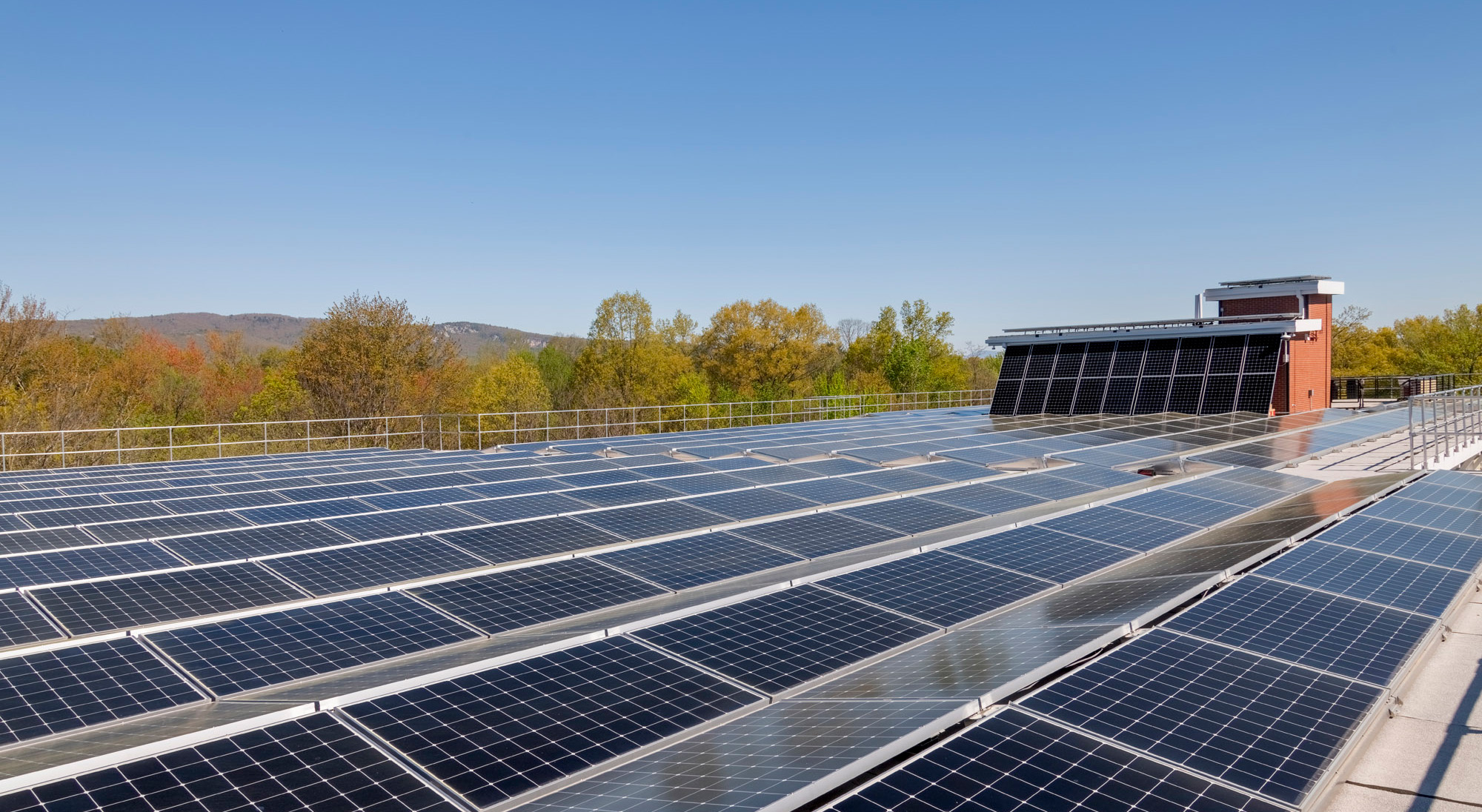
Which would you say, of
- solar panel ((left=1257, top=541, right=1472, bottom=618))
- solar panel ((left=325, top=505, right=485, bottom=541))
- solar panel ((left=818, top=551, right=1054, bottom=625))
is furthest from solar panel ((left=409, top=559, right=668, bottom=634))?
solar panel ((left=1257, top=541, right=1472, bottom=618))

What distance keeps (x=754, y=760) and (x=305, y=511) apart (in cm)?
1114

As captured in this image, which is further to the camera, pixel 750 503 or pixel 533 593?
pixel 750 503

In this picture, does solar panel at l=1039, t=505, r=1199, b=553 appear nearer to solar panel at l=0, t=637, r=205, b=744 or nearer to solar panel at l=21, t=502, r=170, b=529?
solar panel at l=0, t=637, r=205, b=744

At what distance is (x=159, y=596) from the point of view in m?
8.00

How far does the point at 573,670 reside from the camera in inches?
230

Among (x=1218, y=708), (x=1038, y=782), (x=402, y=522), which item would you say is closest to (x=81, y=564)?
(x=402, y=522)

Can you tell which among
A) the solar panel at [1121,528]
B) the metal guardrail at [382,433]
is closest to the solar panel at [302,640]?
the solar panel at [1121,528]

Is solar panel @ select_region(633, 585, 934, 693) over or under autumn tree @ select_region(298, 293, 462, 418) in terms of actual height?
under

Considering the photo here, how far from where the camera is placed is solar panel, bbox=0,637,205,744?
207 inches

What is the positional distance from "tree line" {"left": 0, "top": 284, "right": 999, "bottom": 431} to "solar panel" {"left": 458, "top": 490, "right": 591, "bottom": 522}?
3359cm

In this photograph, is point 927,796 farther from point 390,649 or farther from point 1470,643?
point 1470,643

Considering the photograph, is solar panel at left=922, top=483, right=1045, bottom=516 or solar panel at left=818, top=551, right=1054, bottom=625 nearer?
solar panel at left=818, top=551, right=1054, bottom=625

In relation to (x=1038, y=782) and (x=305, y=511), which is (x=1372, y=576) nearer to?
(x=1038, y=782)

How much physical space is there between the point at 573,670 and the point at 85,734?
109 inches
